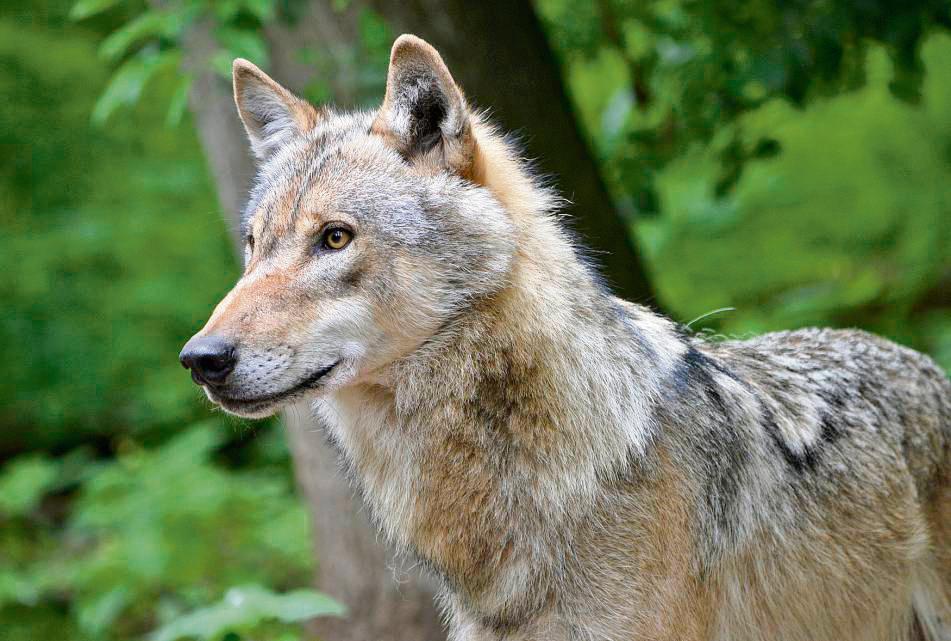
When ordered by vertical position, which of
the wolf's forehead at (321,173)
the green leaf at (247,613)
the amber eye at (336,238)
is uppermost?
the wolf's forehead at (321,173)

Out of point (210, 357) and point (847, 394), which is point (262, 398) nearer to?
point (210, 357)

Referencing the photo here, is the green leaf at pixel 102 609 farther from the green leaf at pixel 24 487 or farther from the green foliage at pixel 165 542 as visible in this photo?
the green leaf at pixel 24 487

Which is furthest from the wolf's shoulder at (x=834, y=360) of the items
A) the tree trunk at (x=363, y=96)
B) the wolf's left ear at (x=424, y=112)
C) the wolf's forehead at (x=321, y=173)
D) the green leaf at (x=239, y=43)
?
the green leaf at (x=239, y=43)

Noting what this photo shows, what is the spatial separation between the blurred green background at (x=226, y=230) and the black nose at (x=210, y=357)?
101 cm

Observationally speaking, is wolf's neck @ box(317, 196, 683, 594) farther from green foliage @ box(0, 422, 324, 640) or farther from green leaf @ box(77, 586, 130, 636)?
green leaf @ box(77, 586, 130, 636)

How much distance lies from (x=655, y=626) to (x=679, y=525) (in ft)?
1.07

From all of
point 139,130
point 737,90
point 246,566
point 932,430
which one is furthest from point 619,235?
point 139,130

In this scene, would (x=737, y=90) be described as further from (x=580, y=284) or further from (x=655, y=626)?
(x=655, y=626)

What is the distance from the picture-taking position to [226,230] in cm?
804

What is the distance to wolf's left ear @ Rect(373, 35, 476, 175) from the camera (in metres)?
3.19

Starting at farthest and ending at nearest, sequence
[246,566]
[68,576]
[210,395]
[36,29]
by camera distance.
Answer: [36,29] < [68,576] < [246,566] < [210,395]

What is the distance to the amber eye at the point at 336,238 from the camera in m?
3.19

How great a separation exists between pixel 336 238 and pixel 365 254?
127 millimetres

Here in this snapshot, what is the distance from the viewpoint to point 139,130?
9961mm
